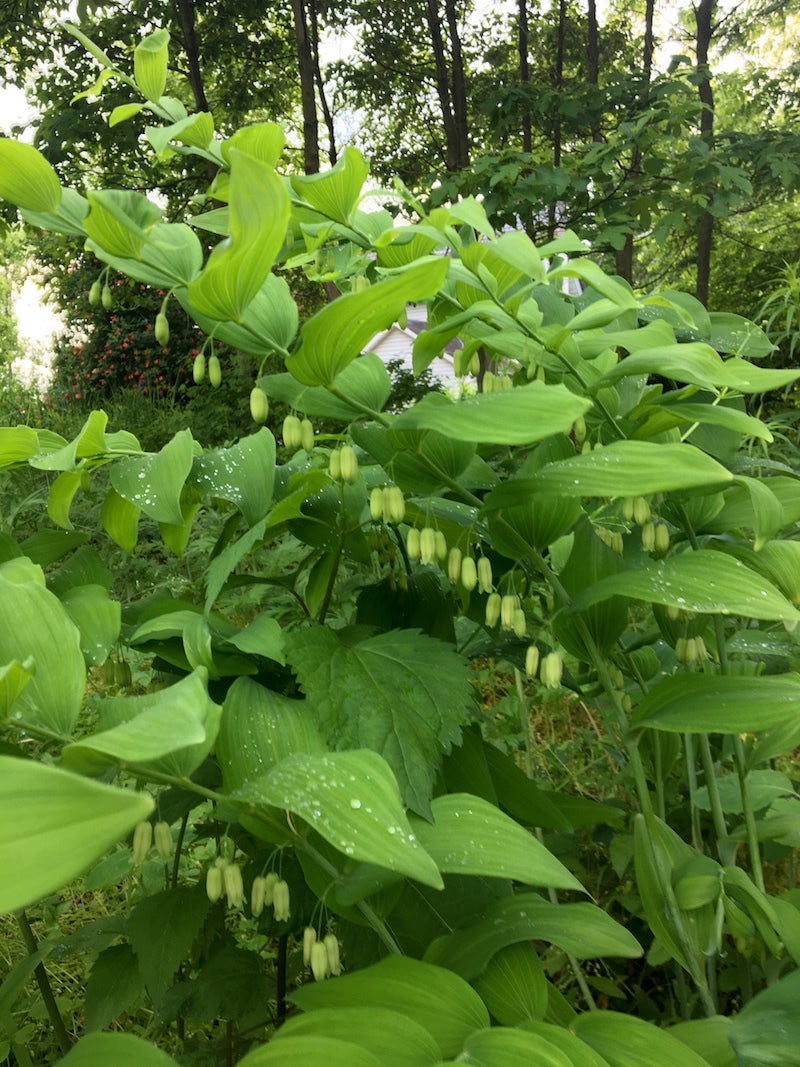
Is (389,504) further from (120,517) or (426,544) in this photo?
(120,517)

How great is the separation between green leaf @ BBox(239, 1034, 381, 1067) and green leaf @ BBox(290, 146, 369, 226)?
766 millimetres

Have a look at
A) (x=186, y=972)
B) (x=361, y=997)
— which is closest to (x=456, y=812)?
(x=361, y=997)

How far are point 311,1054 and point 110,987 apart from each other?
60 centimetres

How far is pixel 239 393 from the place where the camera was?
757 centimetres

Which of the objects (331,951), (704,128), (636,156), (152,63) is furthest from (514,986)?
(704,128)

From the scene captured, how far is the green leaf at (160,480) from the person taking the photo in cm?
74

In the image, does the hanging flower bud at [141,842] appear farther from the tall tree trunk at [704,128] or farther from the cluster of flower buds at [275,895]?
the tall tree trunk at [704,128]

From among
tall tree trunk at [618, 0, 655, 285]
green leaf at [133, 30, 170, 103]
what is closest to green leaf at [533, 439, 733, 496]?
green leaf at [133, 30, 170, 103]

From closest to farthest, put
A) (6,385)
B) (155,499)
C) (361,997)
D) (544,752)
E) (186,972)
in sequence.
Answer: (361,997) < (155,499) < (186,972) < (544,752) < (6,385)

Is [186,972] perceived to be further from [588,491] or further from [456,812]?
[588,491]

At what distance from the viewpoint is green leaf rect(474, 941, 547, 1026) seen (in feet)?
2.26

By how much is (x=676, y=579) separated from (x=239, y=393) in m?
7.25

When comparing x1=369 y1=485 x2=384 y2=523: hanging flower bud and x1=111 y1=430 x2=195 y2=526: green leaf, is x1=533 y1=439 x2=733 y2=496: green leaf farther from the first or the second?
x1=111 y1=430 x2=195 y2=526: green leaf

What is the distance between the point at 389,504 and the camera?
0.78 m
